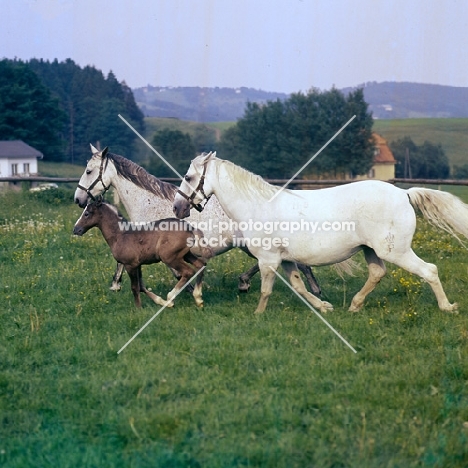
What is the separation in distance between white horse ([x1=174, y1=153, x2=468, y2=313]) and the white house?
2380cm

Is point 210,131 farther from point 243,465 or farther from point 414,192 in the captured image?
point 243,465

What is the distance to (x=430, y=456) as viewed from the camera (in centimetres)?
407

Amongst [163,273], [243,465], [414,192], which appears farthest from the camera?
[163,273]

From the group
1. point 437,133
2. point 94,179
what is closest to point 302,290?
point 94,179

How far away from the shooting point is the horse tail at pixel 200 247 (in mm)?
7777

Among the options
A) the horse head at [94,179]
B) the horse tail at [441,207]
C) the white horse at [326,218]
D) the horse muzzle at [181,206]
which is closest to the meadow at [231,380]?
the white horse at [326,218]

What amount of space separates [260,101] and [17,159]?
38.3 feet

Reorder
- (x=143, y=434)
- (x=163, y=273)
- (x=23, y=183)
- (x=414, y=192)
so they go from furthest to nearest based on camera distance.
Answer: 1. (x=23, y=183)
2. (x=163, y=273)
3. (x=414, y=192)
4. (x=143, y=434)

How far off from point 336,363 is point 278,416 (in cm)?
115

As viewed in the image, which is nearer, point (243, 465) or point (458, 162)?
point (243, 465)

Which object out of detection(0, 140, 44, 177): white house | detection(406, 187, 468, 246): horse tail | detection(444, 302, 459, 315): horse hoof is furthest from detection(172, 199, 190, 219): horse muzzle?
detection(0, 140, 44, 177): white house

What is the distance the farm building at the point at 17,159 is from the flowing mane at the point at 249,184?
2381 cm

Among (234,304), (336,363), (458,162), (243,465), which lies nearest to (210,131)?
(458,162)

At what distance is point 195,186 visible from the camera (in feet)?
25.1
